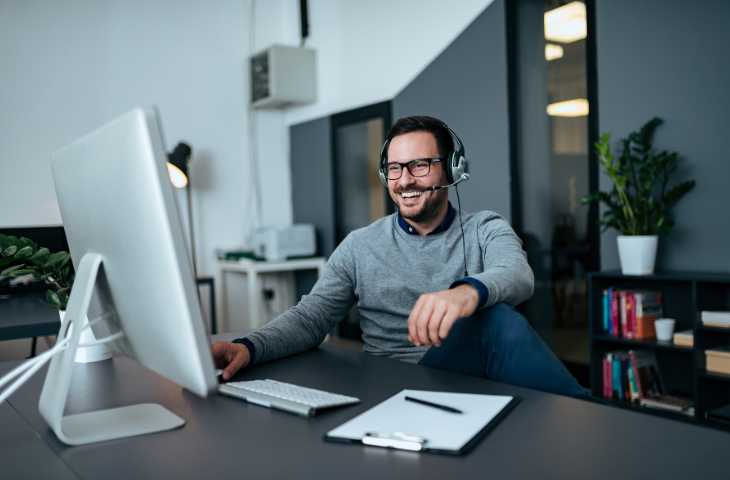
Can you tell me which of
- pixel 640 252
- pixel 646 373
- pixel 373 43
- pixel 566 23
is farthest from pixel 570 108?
pixel 373 43

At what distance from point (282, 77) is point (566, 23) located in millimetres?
2196

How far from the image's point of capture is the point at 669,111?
8.42 feet

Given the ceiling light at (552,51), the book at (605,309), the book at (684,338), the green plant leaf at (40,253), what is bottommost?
the book at (684,338)

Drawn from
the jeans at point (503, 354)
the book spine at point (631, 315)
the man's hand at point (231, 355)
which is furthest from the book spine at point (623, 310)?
the man's hand at point (231, 355)

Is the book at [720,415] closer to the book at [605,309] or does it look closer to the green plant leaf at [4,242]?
the book at [605,309]

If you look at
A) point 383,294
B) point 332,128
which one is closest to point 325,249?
point 332,128

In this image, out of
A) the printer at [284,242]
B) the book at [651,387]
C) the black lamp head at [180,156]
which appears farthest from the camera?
the printer at [284,242]

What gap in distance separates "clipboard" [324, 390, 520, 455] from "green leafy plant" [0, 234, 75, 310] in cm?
69

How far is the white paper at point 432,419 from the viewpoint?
687mm

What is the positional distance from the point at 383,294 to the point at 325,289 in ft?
0.51

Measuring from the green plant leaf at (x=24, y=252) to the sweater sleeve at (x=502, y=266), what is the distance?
85 centimetres

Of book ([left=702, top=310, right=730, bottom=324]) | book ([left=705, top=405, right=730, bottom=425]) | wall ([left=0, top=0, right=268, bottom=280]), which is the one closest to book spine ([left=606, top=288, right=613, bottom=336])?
book ([left=702, top=310, right=730, bottom=324])

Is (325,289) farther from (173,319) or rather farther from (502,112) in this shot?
(502,112)

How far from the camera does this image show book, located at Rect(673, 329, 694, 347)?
234cm
